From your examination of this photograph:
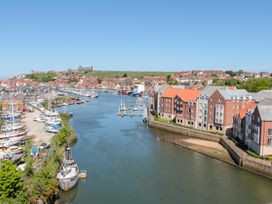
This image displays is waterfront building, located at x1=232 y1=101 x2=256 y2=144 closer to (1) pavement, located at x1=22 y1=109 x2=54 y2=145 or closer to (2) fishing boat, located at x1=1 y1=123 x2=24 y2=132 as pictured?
(1) pavement, located at x1=22 y1=109 x2=54 y2=145

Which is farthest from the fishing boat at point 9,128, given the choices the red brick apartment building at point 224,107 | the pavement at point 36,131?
the red brick apartment building at point 224,107

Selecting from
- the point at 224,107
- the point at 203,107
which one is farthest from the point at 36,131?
the point at 224,107

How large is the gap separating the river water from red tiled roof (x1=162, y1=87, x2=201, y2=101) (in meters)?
9.59

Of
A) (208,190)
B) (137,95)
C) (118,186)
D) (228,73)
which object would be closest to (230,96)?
(208,190)

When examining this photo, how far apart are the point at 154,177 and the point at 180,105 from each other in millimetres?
21853

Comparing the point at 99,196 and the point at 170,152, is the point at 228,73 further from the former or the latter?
the point at 99,196

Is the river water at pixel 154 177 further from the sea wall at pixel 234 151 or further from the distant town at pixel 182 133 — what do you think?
the distant town at pixel 182 133

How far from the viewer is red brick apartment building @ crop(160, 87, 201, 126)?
44.6 meters

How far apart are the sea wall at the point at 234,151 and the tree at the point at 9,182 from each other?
18872 mm

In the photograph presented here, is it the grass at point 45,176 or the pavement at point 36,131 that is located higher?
the grass at point 45,176

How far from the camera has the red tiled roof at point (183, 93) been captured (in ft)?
152

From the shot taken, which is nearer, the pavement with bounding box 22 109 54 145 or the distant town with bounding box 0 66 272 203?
the distant town with bounding box 0 66 272 203

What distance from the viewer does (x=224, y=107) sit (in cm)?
3959

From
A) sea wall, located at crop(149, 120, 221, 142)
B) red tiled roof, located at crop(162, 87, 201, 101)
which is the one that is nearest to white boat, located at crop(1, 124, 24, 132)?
sea wall, located at crop(149, 120, 221, 142)
